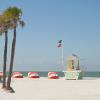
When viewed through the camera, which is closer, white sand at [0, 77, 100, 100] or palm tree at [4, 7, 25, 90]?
white sand at [0, 77, 100, 100]

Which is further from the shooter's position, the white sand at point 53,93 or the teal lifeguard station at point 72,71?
the teal lifeguard station at point 72,71

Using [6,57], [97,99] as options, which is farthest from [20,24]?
[97,99]

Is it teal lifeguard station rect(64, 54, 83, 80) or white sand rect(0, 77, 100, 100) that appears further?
teal lifeguard station rect(64, 54, 83, 80)

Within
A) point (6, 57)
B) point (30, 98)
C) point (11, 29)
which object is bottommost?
point (30, 98)

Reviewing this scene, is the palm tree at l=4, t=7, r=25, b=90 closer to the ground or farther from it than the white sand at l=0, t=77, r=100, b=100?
farther from it

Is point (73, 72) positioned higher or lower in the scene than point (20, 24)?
lower

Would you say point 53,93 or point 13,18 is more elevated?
point 13,18

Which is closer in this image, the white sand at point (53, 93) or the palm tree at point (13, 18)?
the white sand at point (53, 93)

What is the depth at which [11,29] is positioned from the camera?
3198 cm

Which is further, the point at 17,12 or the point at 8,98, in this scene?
the point at 17,12

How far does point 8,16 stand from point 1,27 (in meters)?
1.58

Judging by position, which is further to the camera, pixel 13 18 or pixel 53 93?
pixel 13 18

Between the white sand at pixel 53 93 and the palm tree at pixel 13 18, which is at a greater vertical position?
the palm tree at pixel 13 18

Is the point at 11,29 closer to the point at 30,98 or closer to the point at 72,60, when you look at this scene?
the point at 30,98
